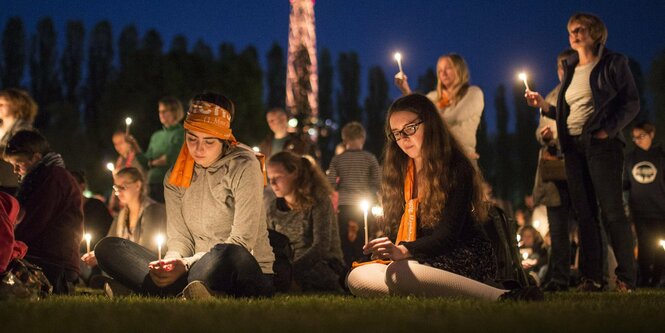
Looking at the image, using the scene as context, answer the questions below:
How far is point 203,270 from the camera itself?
18.0 ft

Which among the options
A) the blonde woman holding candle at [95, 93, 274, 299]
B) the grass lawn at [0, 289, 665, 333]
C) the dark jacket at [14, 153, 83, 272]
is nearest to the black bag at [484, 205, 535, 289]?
the grass lawn at [0, 289, 665, 333]

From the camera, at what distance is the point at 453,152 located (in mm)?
5664

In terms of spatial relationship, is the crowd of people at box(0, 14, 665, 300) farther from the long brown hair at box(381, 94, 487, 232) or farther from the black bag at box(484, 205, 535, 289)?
the black bag at box(484, 205, 535, 289)

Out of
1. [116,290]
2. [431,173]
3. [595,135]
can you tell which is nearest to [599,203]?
[595,135]

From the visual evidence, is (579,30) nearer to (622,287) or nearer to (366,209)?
(622,287)

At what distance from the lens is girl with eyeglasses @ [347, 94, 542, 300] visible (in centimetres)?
532

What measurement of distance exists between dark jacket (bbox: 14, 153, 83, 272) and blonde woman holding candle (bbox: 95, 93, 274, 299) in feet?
3.72

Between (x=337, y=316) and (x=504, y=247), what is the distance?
7.20 feet

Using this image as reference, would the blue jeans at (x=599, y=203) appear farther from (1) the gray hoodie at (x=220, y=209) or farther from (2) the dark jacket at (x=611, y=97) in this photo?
(1) the gray hoodie at (x=220, y=209)

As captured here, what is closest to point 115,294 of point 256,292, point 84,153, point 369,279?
point 256,292

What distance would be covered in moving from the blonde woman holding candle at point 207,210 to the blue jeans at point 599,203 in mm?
2761

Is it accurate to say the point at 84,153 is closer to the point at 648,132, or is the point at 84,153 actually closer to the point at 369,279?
the point at 648,132

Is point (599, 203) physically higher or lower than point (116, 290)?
higher

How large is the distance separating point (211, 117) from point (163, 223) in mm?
2760
